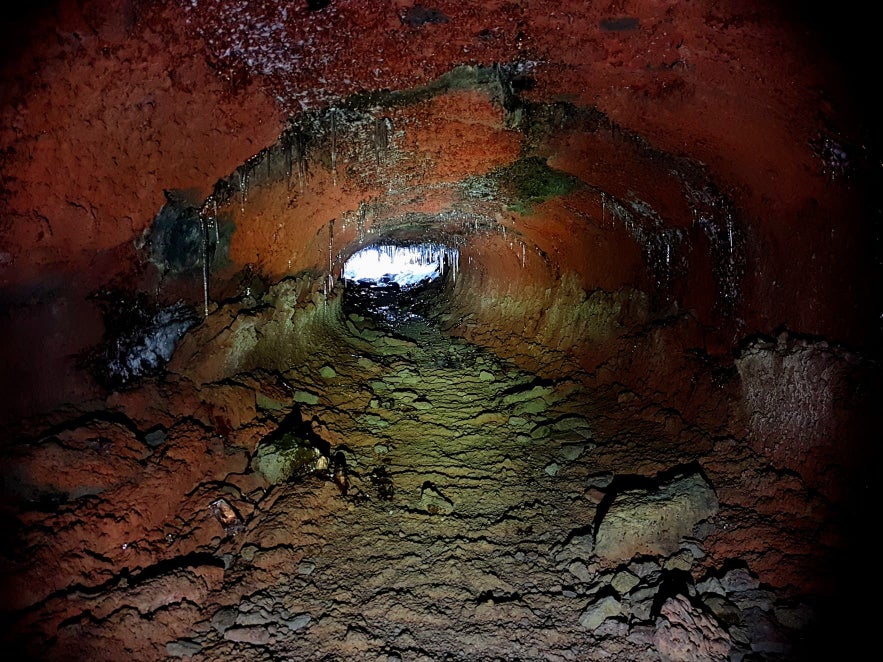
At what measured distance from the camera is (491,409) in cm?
711

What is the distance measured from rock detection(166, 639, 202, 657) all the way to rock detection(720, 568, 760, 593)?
355 centimetres

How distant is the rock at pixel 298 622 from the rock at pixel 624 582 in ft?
7.14

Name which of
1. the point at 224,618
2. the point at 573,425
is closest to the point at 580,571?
the point at 224,618

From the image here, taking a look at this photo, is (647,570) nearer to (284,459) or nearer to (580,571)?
(580,571)

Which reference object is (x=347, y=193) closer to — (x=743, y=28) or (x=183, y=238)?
(x=183, y=238)

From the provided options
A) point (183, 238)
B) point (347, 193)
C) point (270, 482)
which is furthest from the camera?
point (347, 193)

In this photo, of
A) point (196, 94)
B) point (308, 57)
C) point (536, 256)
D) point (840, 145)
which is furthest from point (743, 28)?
point (536, 256)

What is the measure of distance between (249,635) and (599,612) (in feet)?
7.58

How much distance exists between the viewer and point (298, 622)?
3.16 meters

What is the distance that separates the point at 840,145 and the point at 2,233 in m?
5.85

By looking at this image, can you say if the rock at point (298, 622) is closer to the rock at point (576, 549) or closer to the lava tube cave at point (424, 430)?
the lava tube cave at point (424, 430)

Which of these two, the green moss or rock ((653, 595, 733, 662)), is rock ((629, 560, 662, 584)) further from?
the green moss

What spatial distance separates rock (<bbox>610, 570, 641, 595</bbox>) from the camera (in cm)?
336

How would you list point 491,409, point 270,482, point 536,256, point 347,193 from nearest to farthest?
point 270,482
point 347,193
point 491,409
point 536,256
